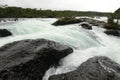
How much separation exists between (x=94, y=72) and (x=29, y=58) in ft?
9.23

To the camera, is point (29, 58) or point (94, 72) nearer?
point (94, 72)

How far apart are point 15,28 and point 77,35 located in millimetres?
6544

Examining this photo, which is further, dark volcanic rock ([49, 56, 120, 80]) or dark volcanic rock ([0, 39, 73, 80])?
dark volcanic rock ([0, 39, 73, 80])

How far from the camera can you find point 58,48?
10.3 m

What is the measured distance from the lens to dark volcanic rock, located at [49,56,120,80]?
7991 millimetres

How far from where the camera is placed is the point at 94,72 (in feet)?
26.8

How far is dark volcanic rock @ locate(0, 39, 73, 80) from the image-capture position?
8148 mm

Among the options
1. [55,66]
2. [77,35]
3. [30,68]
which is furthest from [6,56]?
[77,35]

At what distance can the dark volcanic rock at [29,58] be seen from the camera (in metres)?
8.15

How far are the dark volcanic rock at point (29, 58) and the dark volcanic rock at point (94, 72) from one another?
0.89 meters

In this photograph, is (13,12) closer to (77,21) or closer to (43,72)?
(77,21)

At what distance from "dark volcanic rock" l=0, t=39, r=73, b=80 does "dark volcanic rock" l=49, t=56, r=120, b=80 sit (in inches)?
35.1

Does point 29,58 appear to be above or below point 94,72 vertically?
above

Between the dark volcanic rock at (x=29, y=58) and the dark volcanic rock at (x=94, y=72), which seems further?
the dark volcanic rock at (x=29, y=58)
